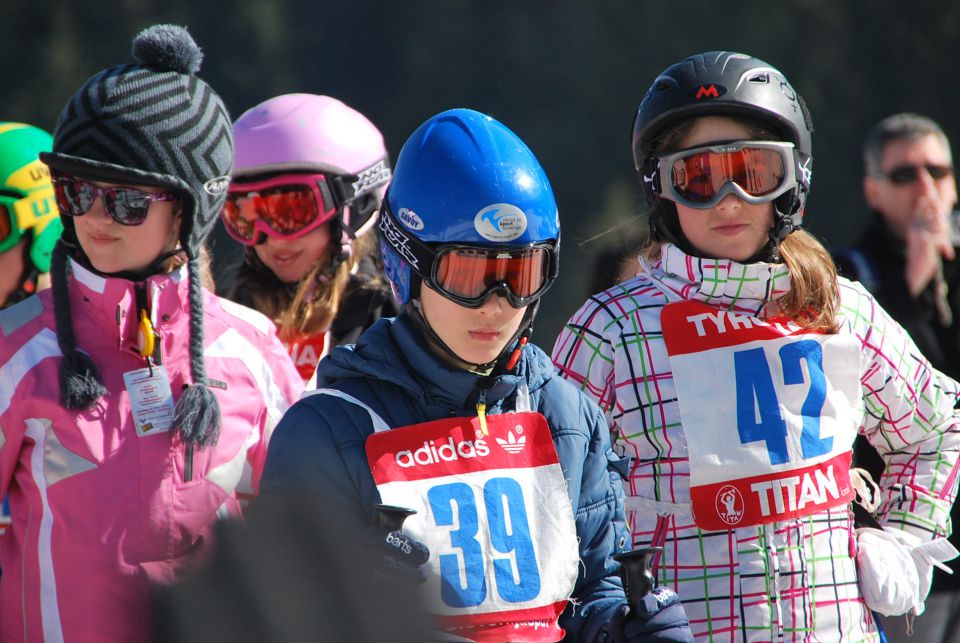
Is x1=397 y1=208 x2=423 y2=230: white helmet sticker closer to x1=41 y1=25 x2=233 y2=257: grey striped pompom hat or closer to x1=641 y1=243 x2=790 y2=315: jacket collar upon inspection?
x1=41 y1=25 x2=233 y2=257: grey striped pompom hat

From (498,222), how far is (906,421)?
153 cm

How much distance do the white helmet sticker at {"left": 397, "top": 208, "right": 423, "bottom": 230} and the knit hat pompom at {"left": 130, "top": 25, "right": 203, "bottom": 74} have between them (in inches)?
33.6

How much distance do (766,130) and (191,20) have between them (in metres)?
14.4

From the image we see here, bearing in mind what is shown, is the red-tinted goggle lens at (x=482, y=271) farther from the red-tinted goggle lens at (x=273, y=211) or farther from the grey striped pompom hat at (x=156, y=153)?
the red-tinted goggle lens at (x=273, y=211)

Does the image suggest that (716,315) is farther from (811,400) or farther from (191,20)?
(191,20)

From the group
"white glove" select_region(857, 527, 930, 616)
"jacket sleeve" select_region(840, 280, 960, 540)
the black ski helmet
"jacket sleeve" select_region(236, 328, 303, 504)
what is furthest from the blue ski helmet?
"white glove" select_region(857, 527, 930, 616)

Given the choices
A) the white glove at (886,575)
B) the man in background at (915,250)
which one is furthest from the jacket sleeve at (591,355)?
the man in background at (915,250)

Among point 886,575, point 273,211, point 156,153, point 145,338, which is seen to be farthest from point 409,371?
point 273,211

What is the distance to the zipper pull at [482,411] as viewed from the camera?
275 centimetres

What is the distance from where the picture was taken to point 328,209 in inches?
191

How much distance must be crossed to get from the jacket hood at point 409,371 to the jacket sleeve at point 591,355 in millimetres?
594

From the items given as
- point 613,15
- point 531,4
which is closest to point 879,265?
point 613,15

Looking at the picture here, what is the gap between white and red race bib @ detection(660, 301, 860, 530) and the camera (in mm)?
3248

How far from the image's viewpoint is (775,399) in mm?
3311
